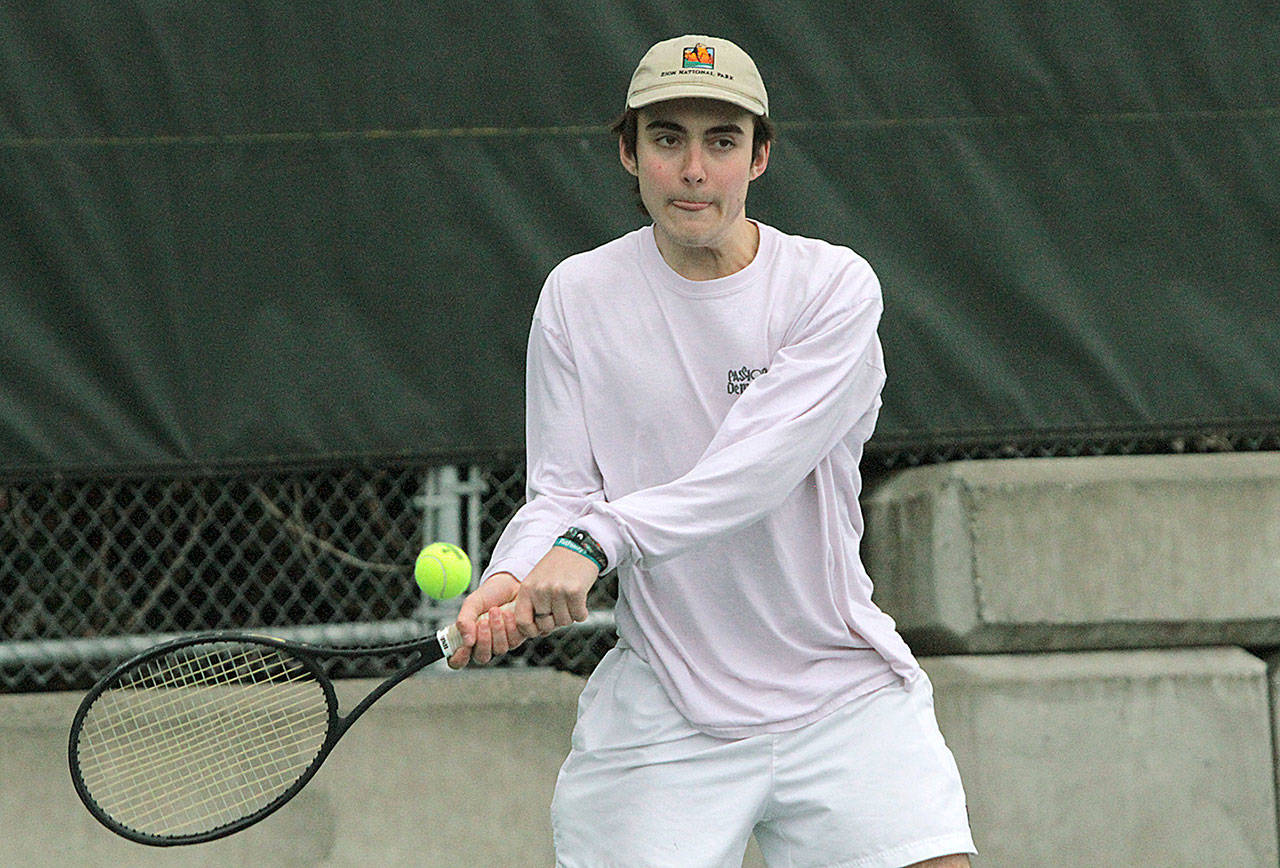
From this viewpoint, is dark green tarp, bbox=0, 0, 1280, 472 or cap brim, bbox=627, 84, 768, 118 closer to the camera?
cap brim, bbox=627, 84, 768, 118

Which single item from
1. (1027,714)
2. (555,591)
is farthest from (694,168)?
(1027,714)

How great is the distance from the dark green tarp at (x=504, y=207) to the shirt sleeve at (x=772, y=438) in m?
1.49

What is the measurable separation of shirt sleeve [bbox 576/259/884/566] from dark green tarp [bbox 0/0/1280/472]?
1.49 m

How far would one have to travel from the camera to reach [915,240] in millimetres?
4152

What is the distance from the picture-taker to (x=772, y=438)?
8.21 ft

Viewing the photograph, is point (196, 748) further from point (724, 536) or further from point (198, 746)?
point (724, 536)

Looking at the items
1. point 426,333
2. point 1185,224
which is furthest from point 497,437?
A: point 1185,224

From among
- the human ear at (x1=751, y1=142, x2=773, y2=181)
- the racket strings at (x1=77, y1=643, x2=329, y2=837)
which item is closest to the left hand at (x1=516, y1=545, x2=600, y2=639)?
the human ear at (x1=751, y1=142, x2=773, y2=181)

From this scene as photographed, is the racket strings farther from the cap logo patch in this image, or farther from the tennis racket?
the cap logo patch

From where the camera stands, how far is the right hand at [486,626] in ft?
8.12

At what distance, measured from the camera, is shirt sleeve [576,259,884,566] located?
246 centimetres

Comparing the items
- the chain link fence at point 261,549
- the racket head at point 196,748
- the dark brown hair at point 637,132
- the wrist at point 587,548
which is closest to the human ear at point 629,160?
the dark brown hair at point 637,132

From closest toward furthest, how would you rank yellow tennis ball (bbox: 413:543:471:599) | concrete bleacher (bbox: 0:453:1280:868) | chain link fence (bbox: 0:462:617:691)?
yellow tennis ball (bbox: 413:543:471:599)
concrete bleacher (bbox: 0:453:1280:868)
chain link fence (bbox: 0:462:617:691)

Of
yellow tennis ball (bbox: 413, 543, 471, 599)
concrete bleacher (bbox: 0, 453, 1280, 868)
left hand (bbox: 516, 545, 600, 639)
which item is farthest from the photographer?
concrete bleacher (bbox: 0, 453, 1280, 868)
